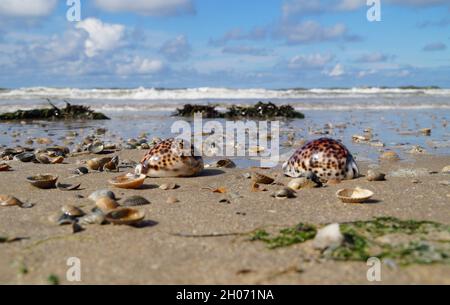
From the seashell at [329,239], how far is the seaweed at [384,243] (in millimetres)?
26

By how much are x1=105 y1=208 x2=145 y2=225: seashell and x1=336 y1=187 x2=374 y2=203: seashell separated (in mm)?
1677

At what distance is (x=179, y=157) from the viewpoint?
551 centimetres

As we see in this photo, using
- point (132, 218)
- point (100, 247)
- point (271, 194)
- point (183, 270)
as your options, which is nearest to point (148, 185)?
point (271, 194)

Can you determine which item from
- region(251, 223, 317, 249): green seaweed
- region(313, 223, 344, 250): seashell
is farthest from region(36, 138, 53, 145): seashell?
region(313, 223, 344, 250): seashell

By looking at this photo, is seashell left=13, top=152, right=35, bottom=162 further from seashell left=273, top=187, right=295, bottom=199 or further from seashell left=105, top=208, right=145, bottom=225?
seashell left=273, top=187, right=295, bottom=199

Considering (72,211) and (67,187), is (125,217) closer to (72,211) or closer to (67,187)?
(72,211)

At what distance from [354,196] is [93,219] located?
2107 millimetres

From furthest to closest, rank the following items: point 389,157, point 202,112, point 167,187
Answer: point 202,112, point 389,157, point 167,187

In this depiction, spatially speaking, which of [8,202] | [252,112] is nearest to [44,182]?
[8,202]

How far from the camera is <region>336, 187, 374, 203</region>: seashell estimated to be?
3955mm

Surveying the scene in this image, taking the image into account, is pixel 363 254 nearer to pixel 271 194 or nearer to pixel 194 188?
pixel 271 194

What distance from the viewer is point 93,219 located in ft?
11.0

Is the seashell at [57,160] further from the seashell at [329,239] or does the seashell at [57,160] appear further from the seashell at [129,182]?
the seashell at [329,239]
